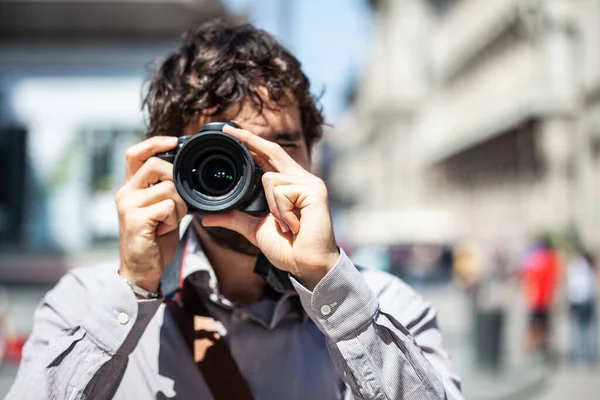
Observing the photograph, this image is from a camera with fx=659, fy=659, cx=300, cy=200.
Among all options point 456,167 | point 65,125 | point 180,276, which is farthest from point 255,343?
point 456,167

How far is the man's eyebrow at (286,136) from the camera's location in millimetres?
1916

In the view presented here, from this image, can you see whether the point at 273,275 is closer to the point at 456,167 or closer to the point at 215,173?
the point at 215,173

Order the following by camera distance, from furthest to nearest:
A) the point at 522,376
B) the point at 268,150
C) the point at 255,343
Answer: the point at 522,376
the point at 255,343
the point at 268,150

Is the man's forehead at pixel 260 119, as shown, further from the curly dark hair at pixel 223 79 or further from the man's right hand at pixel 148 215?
the man's right hand at pixel 148 215

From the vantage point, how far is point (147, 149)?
1.81m

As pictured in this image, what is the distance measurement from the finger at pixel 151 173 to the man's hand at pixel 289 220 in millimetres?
170

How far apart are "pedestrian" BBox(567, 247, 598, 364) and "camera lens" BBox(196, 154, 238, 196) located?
9.64 m

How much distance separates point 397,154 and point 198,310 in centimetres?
5574

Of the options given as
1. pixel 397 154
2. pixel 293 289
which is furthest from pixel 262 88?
pixel 397 154

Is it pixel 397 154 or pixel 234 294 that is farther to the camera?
pixel 397 154

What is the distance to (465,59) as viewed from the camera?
34.5 metres

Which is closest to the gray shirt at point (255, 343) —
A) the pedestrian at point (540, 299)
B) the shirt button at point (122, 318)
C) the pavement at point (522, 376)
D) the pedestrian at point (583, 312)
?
the shirt button at point (122, 318)

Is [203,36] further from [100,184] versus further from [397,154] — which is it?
[397,154]

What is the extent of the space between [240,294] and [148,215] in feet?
1.26
